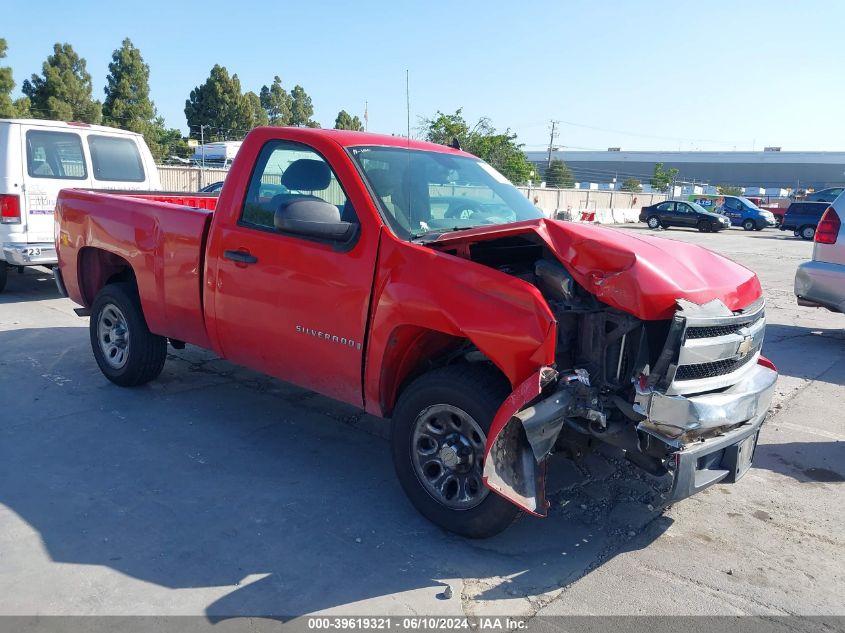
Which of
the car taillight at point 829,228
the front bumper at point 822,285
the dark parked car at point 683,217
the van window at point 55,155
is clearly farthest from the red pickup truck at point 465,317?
the dark parked car at point 683,217

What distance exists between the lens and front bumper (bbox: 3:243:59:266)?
909cm

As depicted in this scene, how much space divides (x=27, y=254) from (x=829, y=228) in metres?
9.87

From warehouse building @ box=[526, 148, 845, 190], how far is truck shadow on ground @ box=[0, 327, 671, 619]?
83.2 m

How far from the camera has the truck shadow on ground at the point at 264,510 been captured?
3373mm

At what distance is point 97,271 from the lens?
6352 millimetres

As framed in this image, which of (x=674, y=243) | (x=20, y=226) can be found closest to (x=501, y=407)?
(x=674, y=243)

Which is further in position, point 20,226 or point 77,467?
point 20,226

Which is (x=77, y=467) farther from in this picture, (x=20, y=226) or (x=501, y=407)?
(x=20, y=226)

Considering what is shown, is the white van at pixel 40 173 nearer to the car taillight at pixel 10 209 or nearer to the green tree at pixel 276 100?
the car taillight at pixel 10 209

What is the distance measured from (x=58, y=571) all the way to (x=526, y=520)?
7.98 ft

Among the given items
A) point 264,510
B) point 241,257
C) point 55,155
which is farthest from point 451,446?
point 55,155

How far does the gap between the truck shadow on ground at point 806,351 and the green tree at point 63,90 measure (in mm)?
34934

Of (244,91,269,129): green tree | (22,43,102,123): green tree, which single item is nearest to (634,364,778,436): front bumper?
(22,43,102,123): green tree

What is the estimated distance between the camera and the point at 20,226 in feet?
30.2
